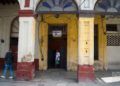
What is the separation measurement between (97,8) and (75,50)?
452 cm

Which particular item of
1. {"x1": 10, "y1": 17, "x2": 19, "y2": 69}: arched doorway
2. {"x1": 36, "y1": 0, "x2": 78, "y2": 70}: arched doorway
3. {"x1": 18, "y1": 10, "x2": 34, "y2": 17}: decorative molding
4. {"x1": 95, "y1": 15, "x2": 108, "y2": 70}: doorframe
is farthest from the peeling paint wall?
{"x1": 95, "y1": 15, "x2": 108, "y2": 70}: doorframe

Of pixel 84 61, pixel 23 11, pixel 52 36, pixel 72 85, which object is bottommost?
pixel 72 85

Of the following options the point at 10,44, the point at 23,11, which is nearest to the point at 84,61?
the point at 23,11

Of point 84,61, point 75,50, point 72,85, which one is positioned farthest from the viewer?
point 75,50

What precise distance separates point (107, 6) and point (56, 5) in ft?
9.88

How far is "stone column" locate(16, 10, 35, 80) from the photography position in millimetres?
16484

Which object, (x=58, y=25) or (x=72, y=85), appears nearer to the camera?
(x=72, y=85)

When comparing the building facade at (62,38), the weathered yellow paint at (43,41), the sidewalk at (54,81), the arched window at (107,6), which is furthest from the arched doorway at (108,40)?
the weathered yellow paint at (43,41)

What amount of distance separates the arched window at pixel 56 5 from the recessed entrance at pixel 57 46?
3905 mm

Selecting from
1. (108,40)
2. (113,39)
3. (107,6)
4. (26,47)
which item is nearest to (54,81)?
(26,47)

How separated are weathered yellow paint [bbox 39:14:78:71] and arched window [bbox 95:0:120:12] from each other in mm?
3757

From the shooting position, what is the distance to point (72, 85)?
1520 centimetres

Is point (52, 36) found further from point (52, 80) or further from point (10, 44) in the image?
point (52, 80)

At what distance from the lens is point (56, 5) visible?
16953 millimetres
